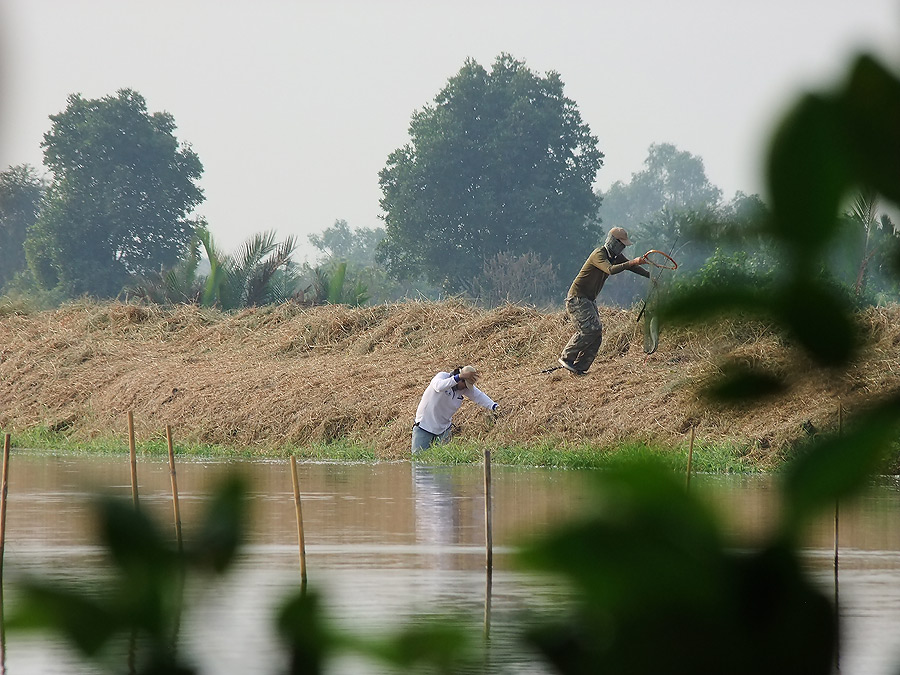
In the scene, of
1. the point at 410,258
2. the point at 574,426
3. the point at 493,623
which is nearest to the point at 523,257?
the point at 410,258

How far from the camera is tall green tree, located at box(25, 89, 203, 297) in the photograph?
5303 cm

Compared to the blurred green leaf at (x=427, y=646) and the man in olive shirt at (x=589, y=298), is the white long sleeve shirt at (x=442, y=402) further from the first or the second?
the blurred green leaf at (x=427, y=646)

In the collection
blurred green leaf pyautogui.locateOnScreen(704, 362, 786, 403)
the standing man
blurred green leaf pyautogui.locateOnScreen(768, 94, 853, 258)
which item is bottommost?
the standing man

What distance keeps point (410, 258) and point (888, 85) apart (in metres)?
57.1

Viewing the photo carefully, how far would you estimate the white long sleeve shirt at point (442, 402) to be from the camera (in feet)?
60.6

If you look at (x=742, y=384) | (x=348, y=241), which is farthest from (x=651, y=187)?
(x=742, y=384)

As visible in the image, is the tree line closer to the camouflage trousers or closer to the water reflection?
the camouflage trousers

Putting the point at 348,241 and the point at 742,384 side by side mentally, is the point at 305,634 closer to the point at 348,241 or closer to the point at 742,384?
the point at 742,384

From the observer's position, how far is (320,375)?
75.9 ft

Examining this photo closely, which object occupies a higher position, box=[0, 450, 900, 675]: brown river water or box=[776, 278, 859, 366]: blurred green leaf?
box=[776, 278, 859, 366]: blurred green leaf

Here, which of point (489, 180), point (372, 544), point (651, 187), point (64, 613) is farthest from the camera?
point (651, 187)

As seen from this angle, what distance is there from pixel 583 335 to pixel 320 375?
15.9ft

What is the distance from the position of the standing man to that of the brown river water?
2.17 feet

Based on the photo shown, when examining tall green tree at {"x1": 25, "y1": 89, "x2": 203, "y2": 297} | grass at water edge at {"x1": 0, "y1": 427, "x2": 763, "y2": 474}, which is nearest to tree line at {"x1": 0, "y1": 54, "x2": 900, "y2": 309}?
tall green tree at {"x1": 25, "y1": 89, "x2": 203, "y2": 297}
